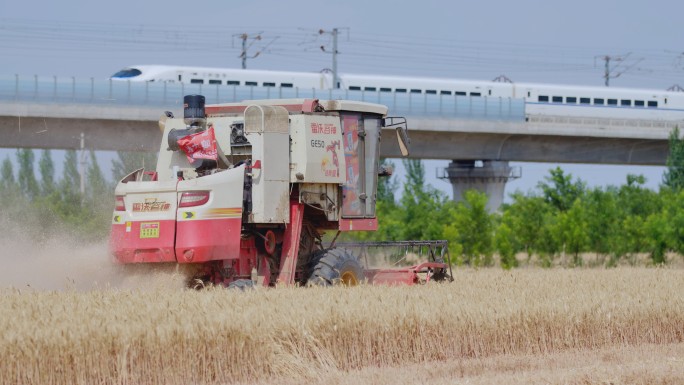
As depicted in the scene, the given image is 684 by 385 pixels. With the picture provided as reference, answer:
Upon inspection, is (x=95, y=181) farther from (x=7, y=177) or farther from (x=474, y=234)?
(x=474, y=234)

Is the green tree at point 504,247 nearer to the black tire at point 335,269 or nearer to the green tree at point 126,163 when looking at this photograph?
the green tree at point 126,163

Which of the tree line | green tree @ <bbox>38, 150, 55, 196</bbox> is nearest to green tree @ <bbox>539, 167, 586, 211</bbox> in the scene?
the tree line

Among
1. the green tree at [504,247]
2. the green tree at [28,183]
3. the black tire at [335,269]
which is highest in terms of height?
the green tree at [28,183]

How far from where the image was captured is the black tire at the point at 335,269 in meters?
14.9

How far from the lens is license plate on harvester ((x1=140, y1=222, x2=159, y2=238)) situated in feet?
45.7

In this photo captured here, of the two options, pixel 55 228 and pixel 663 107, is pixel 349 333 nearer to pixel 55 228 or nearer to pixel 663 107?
pixel 55 228

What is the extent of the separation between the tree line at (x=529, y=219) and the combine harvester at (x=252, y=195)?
9667mm

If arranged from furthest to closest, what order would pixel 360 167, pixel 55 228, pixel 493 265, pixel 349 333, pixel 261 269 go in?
pixel 493 265 → pixel 55 228 → pixel 360 167 → pixel 261 269 → pixel 349 333

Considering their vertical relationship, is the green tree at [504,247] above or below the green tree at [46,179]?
below

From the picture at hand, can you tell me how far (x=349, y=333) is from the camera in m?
11.3

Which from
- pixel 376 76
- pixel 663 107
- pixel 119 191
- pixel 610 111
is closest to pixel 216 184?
pixel 119 191

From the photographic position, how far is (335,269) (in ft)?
49.5

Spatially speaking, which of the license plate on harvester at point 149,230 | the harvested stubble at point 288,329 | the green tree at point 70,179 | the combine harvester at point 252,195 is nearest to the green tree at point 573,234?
the green tree at point 70,179

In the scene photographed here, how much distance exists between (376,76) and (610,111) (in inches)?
451
